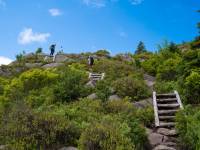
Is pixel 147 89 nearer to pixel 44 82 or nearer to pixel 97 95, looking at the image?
pixel 97 95

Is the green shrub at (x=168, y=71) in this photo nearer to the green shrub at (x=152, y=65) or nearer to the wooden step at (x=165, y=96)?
the green shrub at (x=152, y=65)

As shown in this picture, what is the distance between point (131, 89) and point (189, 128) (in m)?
6.35

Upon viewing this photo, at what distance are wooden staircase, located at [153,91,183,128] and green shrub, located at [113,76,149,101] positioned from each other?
2.52ft

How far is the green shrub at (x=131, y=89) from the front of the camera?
663 inches

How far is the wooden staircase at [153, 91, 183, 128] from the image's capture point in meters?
13.4

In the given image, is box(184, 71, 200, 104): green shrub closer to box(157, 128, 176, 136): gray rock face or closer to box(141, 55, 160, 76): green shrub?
box(157, 128, 176, 136): gray rock face

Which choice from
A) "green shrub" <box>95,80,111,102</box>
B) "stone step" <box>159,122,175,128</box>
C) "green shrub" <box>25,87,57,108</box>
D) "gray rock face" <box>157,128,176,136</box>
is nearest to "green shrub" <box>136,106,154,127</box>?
"stone step" <box>159,122,175,128</box>

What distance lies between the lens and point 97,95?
634 inches

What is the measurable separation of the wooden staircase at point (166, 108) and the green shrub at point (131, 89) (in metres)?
0.77

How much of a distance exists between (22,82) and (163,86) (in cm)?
746

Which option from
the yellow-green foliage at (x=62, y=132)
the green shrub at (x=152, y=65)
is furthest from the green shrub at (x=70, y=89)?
the green shrub at (x=152, y=65)

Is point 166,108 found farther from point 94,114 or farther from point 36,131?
point 36,131

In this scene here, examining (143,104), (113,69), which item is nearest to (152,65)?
(113,69)

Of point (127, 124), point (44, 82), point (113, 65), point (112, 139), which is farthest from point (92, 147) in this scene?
point (113, 65)
